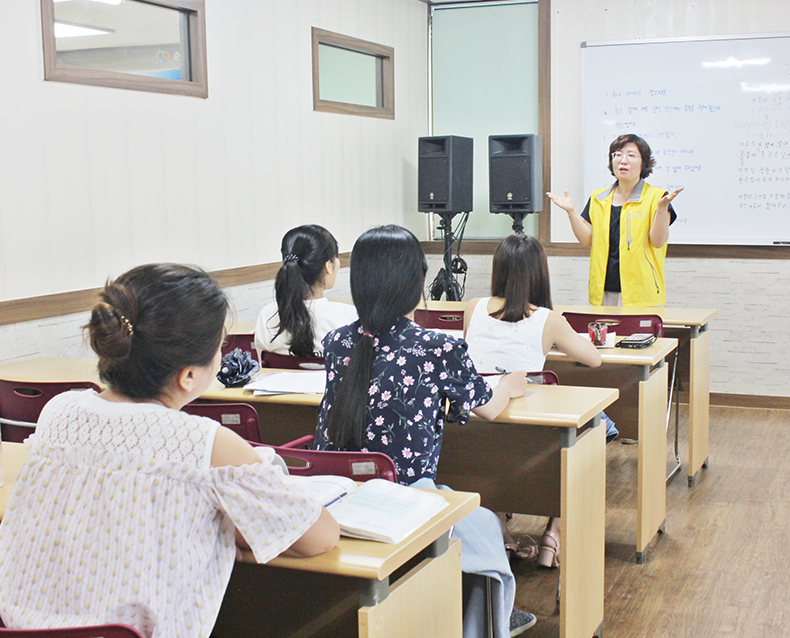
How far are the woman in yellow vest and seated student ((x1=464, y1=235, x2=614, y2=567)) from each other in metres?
2.19

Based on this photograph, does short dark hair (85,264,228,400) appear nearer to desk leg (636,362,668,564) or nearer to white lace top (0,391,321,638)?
white lace top (0,391,321,638)

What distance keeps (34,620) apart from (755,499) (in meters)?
3.48

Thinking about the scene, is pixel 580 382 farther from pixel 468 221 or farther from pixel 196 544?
pixel 468 221

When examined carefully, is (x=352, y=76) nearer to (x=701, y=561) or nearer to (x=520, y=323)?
(x=520, y=323)

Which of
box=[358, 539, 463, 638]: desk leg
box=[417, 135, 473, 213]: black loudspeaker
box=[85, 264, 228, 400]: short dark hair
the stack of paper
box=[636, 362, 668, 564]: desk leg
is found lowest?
box=[636, 362, 668, 564]: desk leg

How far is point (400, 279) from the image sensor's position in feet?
6.83

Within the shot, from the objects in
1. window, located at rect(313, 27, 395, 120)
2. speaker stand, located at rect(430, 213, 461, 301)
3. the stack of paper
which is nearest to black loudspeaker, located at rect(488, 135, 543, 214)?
speaker stand, located at rect(430, 213, 461, 301)

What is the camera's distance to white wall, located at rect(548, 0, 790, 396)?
5723 millimetres

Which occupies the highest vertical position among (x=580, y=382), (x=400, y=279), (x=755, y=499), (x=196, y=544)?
(x=400, y=279)

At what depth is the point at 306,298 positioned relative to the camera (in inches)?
124

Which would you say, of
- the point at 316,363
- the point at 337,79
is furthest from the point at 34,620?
the point at 337,79

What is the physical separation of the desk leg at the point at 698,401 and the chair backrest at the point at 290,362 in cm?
185

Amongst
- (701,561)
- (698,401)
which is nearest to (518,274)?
(701,561)

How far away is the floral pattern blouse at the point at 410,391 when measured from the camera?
2.03 meters
